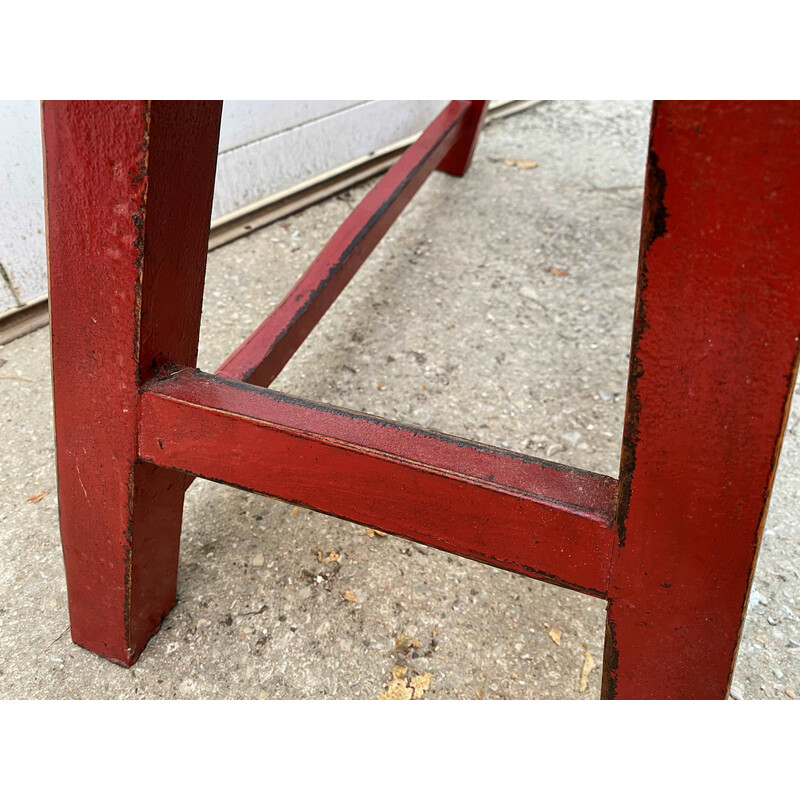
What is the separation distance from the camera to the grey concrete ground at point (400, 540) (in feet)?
3.85

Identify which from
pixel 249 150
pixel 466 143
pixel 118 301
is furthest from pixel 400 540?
pixel 466 143

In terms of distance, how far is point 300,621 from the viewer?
1.24m

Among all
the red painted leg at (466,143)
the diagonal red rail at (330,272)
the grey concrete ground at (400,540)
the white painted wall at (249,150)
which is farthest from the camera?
the red painted leg at (466,143)

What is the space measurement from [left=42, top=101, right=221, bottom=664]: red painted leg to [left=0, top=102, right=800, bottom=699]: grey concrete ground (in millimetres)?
199

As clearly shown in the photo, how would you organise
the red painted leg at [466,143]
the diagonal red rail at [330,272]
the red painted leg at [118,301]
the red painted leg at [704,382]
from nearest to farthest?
the red painted leg at [704,382] < the red painted leg at [118,301] < the diagonal red rail at [330,272] < the red painted leg at [466,143]

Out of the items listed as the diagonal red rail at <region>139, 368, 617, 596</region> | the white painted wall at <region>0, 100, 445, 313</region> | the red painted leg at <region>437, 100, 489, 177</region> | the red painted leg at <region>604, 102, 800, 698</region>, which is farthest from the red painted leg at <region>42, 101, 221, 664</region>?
the red painted leg at <region>437, 100, 489, 177</region>

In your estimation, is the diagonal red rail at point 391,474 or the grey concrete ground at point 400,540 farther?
the grey concrete ground at point 400,540

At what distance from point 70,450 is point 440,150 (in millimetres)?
1556

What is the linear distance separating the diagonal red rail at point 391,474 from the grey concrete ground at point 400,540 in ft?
1.37

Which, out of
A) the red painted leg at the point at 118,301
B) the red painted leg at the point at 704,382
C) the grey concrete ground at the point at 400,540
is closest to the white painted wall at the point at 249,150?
the grey concrete ground at the point at 400,540

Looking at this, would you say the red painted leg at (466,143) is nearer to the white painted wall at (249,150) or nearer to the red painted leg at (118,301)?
the white painted wall at (249,150)

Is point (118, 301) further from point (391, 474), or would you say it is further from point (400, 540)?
point (400, 540)

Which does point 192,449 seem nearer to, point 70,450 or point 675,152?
point 70,450

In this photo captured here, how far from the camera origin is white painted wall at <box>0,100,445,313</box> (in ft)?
5.55
